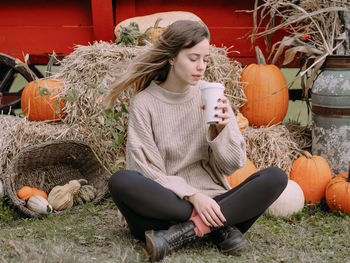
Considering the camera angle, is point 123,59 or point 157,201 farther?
point 123,59

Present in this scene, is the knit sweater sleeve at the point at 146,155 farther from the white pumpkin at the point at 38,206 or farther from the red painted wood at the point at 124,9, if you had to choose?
the red painted wood at the point at 124,9

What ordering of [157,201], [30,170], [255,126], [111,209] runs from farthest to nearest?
[255,126], [30,170], [111,209], [157,201]

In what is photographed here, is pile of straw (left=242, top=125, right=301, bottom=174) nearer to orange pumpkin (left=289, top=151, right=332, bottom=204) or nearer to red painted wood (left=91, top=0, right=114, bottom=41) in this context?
orange pumpkin (left=289, top=151, right=332, bottom=204)

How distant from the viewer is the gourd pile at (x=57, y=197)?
340 centimetres

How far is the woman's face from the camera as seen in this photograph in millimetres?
2592

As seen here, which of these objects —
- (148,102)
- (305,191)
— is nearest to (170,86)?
(148,102)

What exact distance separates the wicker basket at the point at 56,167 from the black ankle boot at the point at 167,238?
47.1 inches

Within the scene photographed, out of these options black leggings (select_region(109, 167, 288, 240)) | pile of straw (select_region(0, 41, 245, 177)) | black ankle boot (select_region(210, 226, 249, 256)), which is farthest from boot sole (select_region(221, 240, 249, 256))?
pile of straw (select_region(0, 41, 245, 177))

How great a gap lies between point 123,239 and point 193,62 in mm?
1067

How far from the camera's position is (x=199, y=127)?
2.75m

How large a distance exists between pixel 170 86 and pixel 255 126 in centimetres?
169

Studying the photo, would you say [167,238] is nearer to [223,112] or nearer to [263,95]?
[223,112]

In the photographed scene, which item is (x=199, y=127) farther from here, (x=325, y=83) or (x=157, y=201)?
(x=325, y=83)

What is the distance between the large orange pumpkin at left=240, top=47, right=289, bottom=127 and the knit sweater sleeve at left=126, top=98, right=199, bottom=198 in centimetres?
166
